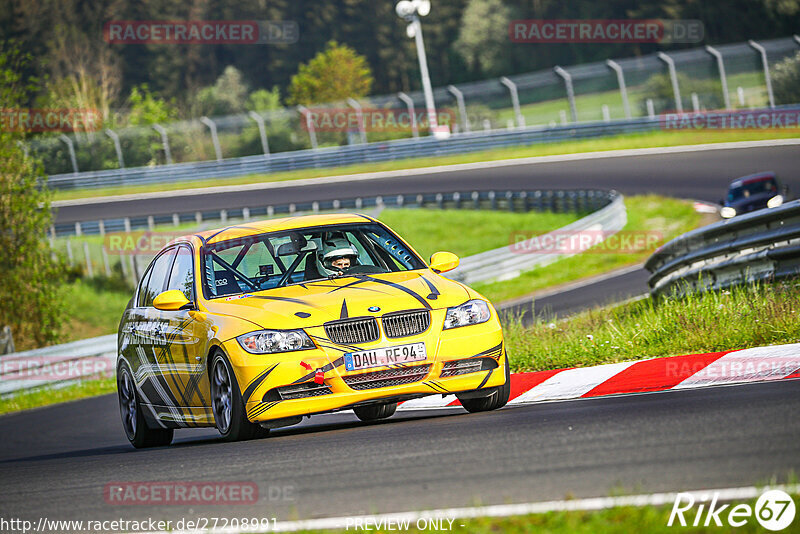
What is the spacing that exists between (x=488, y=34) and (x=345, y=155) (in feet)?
162

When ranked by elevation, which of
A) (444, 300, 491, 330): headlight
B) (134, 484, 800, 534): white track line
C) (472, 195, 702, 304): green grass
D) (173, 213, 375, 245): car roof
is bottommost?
(472, 195, 702, 304): green grass

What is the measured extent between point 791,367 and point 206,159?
5433cm

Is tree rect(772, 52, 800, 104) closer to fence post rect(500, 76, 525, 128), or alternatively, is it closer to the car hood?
fence post rect(500, 76, 525, 128)

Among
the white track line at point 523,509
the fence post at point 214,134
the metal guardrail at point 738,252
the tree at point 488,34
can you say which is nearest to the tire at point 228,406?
the white track line at point 523,509

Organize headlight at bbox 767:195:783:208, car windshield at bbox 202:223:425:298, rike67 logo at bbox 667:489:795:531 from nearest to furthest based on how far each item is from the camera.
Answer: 1. rike67 logo at bbox 667:489:795:531
2. car windshield at bbox 202:223:425:298
3. headlight at bbox 767:195:783:208

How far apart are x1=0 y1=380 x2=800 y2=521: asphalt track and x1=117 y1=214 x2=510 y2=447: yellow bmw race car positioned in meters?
0.27

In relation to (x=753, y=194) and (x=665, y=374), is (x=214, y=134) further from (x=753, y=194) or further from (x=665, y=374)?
(x=665, y=374)

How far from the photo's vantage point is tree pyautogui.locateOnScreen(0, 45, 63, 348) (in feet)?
84.7

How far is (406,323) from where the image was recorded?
785cm

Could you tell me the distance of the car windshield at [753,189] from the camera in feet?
77.5

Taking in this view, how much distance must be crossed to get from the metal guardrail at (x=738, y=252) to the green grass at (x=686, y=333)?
29cm

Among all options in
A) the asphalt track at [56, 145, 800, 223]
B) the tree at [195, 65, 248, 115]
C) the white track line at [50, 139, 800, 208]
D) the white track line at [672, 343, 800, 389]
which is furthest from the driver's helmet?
the tree at [195, 65, 248, 115]

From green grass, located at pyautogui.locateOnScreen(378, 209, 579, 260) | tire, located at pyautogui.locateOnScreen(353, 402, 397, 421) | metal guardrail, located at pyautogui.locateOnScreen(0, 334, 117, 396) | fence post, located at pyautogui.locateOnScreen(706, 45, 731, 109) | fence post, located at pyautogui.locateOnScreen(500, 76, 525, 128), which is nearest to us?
tire, located at pyautogui.locateOnScreen(353, 402, 397, 421)

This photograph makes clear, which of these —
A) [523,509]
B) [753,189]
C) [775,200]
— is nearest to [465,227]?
[753,189]
